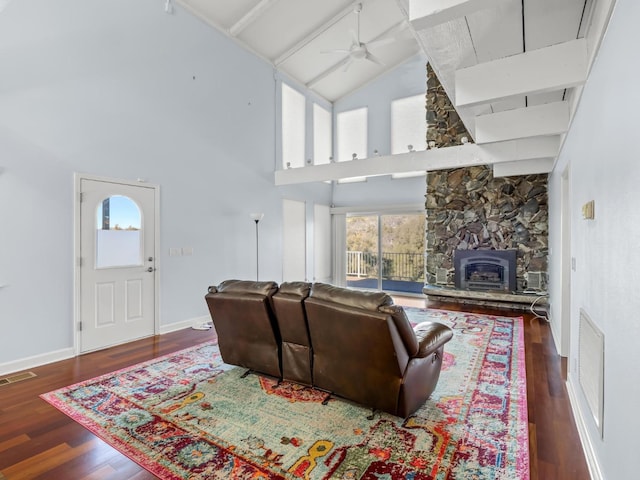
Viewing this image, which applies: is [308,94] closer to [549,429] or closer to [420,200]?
[420,200]

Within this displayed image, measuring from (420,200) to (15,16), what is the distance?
690 centimetres

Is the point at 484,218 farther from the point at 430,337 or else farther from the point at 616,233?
the point at 616,233

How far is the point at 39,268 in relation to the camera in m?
3.66

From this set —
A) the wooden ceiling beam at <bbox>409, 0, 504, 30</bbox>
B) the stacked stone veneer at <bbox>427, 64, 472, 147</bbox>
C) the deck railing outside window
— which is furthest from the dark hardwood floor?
the stacked stone veneer at <bbox>427, 64, 472, 147</bbox>

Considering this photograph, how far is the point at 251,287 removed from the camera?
3059 millimetres

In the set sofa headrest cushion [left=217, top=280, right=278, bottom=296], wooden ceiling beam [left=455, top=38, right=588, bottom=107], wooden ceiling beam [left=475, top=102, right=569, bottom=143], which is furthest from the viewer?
wooden ceiling beam [left=475, top=102, right=569, bottom=143]

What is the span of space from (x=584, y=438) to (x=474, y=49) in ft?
8.56

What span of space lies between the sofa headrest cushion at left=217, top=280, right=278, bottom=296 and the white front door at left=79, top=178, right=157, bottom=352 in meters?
1.90

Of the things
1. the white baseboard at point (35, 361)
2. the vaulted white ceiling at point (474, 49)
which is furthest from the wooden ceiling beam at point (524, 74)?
the white baseboard at point (35, 361)

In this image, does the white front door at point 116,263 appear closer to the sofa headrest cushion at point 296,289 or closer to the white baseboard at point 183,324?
the white baseboard at point 183,324

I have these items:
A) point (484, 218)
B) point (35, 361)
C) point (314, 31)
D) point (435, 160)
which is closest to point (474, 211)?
point (484, 218)

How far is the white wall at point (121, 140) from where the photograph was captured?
3.51 meters

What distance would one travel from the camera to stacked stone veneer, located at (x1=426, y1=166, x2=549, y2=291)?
20.5 feet

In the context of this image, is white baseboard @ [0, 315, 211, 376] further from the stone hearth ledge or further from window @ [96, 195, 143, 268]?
the stone hearth ledge
